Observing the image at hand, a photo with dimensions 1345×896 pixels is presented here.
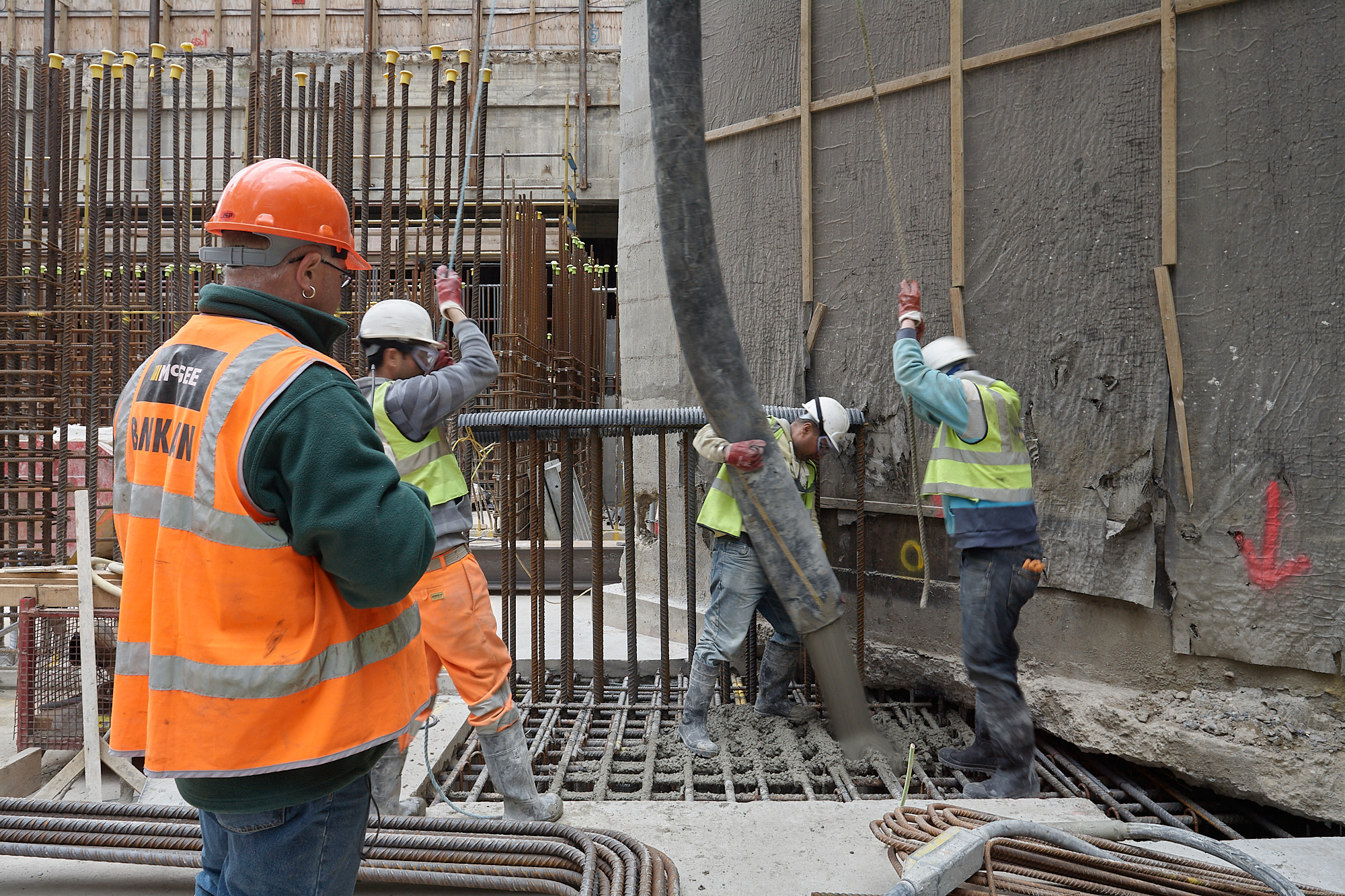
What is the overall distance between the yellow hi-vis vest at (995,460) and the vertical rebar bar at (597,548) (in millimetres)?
2067

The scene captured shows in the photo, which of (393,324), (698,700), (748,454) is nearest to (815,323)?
(698,700)

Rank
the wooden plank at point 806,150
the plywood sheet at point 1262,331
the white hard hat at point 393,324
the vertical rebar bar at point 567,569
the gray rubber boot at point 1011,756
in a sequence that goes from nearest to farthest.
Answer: the white hard hat at point 393,324 → the plywood sheet at point 1262,331 → the gray rubber boot at point 1011,756 → the vertical rebar bar at point 567,569 → the wooden plank at point 806,150

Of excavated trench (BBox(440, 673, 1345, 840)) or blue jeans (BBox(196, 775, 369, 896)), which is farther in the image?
excavated trench (BBox(440, 673, 1345, 840))

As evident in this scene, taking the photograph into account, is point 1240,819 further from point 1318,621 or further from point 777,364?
point 777,364

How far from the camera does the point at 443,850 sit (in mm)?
2885

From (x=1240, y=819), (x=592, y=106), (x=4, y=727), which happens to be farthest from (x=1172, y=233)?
(x=592, y=106)

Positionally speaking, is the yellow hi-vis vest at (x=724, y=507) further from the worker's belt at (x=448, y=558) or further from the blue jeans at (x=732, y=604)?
the worker's belt at (x=448, y=558)

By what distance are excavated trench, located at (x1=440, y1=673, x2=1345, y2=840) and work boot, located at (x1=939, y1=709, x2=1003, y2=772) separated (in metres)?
0.06

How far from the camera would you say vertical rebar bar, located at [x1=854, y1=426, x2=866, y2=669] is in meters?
5.19

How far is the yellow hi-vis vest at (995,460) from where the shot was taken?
4266 mm

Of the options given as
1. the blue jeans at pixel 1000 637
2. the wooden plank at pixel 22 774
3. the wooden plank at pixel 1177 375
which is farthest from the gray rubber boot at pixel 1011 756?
the wooden plank at pixel 22 774

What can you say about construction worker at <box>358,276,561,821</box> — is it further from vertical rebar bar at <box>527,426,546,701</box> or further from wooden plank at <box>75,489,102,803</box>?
wooden plank at <box>75,489,102,803</box>

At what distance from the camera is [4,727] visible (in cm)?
553

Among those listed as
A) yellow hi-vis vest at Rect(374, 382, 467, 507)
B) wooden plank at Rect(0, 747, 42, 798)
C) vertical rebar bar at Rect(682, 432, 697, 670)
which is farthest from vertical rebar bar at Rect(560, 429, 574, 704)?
wooden plank at Rect(0, 747, 42, 798)
